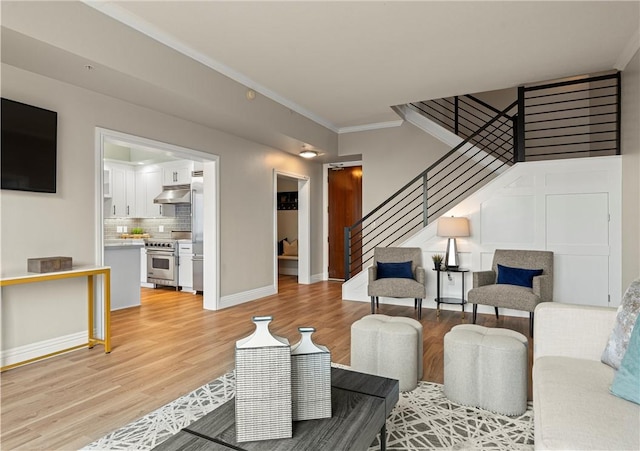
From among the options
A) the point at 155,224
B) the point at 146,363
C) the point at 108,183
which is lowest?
the point at 146,363

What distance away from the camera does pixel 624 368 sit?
1.46 metres

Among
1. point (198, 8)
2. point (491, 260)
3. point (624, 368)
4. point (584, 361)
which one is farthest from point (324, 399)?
point (491, 260)

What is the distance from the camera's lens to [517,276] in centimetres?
413

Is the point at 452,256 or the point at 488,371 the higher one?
the point at 452,256

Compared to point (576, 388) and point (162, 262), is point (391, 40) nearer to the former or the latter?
point (576, 388)

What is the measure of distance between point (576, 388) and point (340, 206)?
6.28 metres

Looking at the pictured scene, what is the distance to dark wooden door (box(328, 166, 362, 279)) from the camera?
7.57 metres

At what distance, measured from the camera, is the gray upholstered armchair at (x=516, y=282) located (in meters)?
3.78

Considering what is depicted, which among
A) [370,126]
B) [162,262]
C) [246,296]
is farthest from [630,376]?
[162,262]

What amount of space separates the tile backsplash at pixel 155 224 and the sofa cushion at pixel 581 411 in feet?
21.3

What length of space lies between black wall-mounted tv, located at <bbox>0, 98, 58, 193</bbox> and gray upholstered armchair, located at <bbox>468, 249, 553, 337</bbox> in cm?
438

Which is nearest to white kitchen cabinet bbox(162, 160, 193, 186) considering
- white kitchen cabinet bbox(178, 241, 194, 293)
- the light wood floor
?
white kitchen cabinet bbox(178, 241, 194, 293)

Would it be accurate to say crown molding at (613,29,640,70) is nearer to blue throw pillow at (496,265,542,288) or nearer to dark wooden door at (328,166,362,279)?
blue throw pillow at (496,265,542,288)

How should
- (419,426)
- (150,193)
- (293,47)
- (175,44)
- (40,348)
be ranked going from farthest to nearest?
1. (150,193)
2. (293,47)
3. (175,44)
4. (40,348)
5. (419,426)
